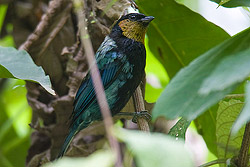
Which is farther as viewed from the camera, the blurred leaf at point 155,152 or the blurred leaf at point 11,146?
the blurred leaf at point 11,146

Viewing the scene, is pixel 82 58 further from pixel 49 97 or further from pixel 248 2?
pixel 248 2

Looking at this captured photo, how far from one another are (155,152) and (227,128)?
1.47m

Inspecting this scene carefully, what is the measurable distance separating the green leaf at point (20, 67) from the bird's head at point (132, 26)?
886 millimetres

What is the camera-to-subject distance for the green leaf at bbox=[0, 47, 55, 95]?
5.59 feet

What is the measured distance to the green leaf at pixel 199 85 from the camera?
3.58ft

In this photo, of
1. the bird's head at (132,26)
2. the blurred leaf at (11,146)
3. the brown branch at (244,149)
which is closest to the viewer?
the brown branch at (244,149)

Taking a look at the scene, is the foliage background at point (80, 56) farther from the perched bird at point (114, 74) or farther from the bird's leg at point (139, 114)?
the bird's leg at point (139, 114)

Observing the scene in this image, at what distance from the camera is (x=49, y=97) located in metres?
2.70

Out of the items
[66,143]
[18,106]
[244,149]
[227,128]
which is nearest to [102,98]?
[244,149]

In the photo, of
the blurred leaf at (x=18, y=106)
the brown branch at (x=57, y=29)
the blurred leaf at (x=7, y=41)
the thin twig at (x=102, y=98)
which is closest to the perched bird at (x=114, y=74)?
the brown branch at (x=57, y=29)

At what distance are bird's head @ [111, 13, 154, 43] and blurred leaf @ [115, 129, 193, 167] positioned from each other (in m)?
1.93

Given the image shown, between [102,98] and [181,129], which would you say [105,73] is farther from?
[102,98]

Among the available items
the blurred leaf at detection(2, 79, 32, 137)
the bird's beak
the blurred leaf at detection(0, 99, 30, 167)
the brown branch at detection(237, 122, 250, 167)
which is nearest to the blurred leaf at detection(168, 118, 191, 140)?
the brown branch at detection(237, 122, 250, 167)

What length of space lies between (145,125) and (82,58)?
79 centimetres
